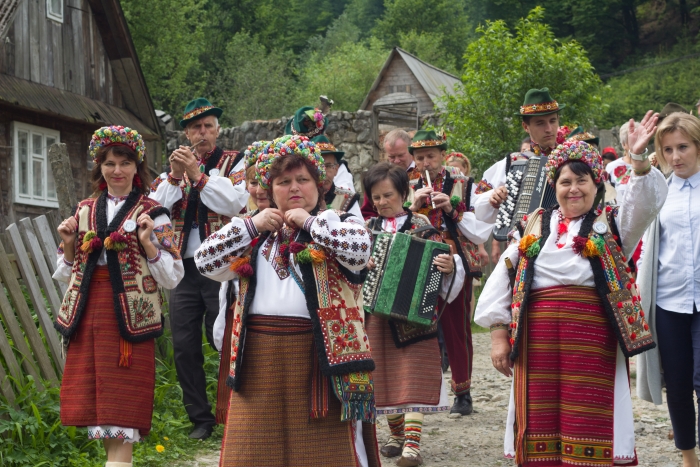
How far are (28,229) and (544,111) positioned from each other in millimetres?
3602

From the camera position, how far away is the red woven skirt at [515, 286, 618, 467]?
4031 millimetres

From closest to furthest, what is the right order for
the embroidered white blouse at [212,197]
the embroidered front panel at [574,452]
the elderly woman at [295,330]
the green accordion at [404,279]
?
the elderly woman at [295,330]
the embroidered front panel at [574,452]
the green accordion at [404,279]
the embroidered white blouse at [212,197]

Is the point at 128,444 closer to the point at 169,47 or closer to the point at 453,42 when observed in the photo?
the point at 169,47

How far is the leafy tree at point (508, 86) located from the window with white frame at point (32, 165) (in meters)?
7.08

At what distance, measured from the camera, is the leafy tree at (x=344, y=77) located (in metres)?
43.8

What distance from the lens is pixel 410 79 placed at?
40.0 meters

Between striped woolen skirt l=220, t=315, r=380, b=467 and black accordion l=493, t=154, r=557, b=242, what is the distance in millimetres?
2286

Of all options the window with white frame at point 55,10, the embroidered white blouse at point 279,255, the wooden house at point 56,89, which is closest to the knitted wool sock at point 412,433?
the embroidered white blouse at point 279,255

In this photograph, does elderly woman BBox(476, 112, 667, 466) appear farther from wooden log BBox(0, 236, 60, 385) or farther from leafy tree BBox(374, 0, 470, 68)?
leafy tree BBox(374, 0, 470, 68)

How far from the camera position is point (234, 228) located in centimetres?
370

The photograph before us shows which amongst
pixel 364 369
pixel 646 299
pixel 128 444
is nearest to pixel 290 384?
pixel 364 369

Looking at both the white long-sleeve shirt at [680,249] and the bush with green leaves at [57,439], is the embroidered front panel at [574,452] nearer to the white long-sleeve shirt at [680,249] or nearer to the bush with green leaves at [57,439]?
the white long-sleeve shirt at [680,249]

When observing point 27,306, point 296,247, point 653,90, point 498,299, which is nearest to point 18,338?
point 27,306

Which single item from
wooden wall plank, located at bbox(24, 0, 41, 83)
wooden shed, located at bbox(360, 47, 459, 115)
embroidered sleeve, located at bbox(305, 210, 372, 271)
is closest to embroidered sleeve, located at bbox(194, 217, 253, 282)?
embroidered sleeve, located at bbox(305, 210, 372, 271)
